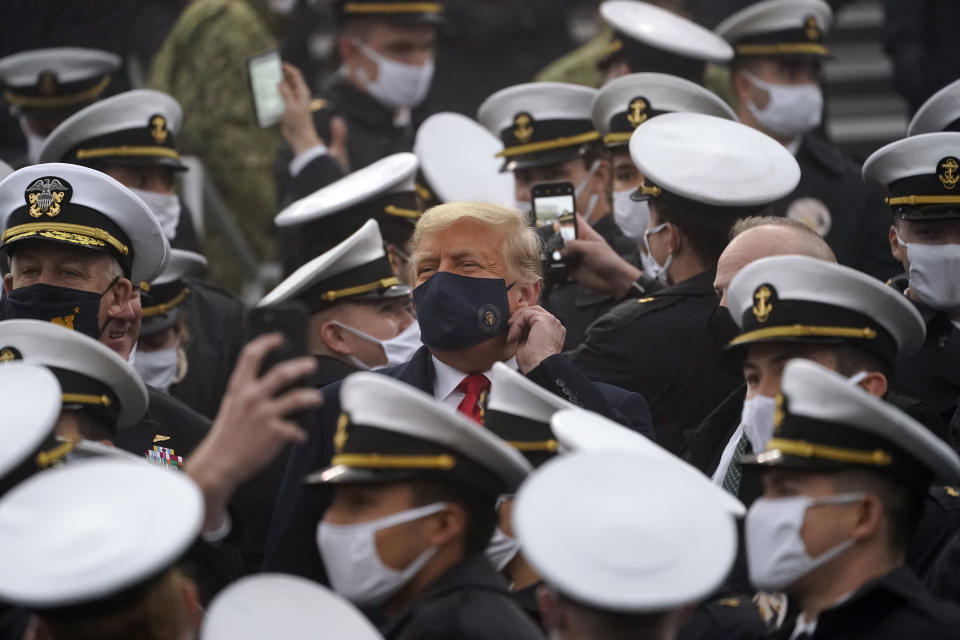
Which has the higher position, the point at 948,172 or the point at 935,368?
the point at 948,172

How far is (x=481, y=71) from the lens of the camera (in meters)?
11.4

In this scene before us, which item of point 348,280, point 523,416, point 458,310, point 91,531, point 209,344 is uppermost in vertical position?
point 91,531

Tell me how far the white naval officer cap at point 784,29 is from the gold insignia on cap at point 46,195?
3.96 m

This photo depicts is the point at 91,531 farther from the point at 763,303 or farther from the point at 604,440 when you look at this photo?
the point at 763,303

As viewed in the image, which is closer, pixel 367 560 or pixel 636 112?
pixel 367 560

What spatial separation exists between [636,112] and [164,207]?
7.01 ft

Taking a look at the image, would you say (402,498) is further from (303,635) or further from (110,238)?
(110,238)

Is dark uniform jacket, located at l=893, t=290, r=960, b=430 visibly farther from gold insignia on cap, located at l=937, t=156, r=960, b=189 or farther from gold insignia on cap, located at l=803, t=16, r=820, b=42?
gold insignia on cap, located at l=803, t=16, r=820, b=42

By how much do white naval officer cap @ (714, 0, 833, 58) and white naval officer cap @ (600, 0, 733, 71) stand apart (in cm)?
21

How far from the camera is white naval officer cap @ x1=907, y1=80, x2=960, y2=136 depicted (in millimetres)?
6508

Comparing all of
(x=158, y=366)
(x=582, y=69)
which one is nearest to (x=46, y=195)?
(x=158, y=366)

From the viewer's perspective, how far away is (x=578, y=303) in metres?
6.79

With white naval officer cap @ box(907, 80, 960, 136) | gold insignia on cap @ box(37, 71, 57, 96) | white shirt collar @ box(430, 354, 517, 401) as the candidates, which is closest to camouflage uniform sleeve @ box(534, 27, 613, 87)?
gold insignia on cap @ box(37, 71, 57, 96)

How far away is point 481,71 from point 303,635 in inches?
318
